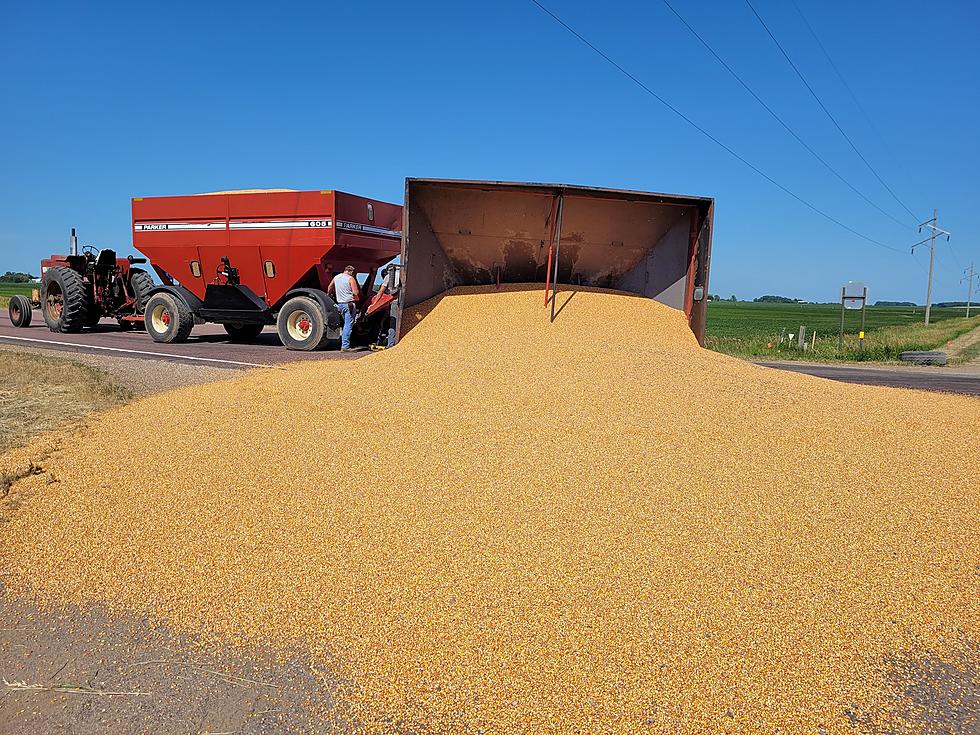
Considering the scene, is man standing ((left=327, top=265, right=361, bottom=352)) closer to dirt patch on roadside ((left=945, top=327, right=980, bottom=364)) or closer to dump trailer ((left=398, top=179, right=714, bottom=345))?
dump trailer ((left=398, top=179, right=714, bottom=345))

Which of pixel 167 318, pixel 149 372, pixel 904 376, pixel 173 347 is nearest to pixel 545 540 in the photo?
pixel 149 372

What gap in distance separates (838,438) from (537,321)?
10.1ft

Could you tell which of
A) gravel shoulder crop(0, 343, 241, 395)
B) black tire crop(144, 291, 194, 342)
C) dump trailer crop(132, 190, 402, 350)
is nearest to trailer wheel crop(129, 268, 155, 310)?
black tire crop(144, 291, 194, 342)

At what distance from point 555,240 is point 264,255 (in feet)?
16.7

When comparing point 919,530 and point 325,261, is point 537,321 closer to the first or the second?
point 919,530

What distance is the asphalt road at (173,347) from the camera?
930 centimetres

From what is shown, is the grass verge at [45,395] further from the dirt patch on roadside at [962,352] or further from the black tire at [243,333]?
the dirt patch on roadside at [962,352]

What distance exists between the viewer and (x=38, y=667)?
2227 millimetres

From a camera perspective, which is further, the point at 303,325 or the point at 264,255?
the point at 303,325

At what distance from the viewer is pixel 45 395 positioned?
593cm

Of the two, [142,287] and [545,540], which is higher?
[142,287]

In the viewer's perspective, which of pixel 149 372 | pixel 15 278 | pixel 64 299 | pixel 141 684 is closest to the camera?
pixel 141 684

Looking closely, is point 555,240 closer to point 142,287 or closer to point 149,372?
point 149,372

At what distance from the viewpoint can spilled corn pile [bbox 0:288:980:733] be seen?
7.04 ft
